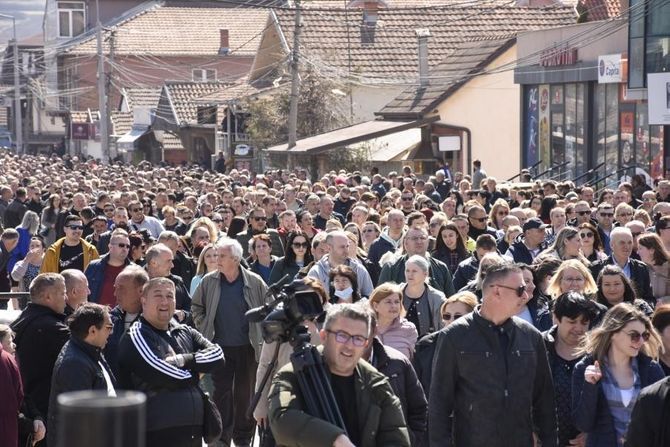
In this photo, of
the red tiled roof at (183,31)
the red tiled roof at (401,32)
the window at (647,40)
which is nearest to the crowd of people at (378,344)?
the window at (647,40)

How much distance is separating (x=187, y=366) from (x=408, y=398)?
1330 millimetres

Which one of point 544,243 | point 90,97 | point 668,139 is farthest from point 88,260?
point 90,97

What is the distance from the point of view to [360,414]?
18.6ft

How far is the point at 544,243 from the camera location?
14250 millimetres

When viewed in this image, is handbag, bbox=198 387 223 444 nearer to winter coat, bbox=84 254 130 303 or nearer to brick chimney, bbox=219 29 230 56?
winter coat, bbox=84 254 130 303

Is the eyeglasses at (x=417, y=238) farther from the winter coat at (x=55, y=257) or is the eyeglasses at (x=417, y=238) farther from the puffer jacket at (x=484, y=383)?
the puffer jacket at (x=484, y=383)

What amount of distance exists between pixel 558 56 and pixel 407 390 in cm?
3300

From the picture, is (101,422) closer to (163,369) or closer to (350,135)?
(163,369)

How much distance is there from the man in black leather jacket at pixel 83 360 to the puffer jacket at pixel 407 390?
1.47m

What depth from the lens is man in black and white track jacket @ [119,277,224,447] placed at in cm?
773

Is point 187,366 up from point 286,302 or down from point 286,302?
down

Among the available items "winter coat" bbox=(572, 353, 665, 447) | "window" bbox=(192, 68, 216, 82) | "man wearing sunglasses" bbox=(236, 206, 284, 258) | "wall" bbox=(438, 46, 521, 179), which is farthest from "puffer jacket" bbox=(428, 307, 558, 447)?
"window" bbox=(192, 68, 216, 82)

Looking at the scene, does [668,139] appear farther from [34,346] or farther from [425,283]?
[34,346]

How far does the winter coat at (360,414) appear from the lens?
548cm
